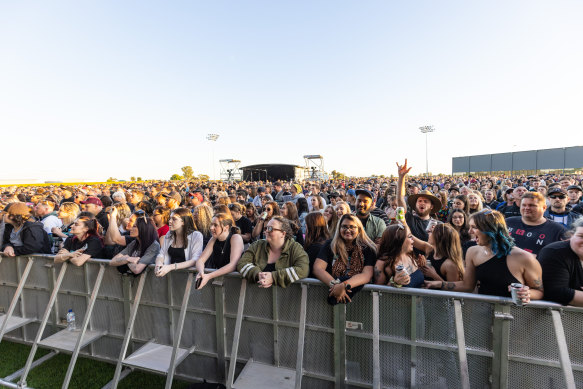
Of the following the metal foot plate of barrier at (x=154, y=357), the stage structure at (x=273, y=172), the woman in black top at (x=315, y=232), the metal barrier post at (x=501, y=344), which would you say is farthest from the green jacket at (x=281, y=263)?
the stage structure at (x=273, y=172)

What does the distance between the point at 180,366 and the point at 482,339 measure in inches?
129

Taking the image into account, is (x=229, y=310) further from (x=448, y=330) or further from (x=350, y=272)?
(x=448, y=330)

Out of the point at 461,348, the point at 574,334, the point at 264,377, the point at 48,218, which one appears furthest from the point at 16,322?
the point at 574,334

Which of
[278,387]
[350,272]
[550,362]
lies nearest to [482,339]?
[550,362]

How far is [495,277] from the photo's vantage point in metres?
2.45

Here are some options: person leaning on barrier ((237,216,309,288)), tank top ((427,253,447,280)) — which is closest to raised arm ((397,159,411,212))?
tank top ((427,253,447,280))

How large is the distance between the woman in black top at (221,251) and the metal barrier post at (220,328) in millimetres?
154

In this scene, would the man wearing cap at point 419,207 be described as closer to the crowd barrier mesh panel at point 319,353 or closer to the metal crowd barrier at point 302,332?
the metal crowd barrier at point 302,332

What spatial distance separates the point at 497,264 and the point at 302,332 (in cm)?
183

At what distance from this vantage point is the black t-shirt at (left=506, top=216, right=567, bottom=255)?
11.9 ft

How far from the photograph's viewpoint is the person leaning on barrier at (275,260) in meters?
2.84

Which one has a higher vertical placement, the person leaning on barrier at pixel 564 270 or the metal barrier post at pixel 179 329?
the person leaning on barrier at pixel 564 270

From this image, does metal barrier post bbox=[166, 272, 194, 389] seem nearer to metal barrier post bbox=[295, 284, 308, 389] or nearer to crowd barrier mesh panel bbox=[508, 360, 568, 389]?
metal barrier post bbox=[295, 284, 308, 389]

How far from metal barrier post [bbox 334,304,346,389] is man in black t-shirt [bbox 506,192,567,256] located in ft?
8.79
